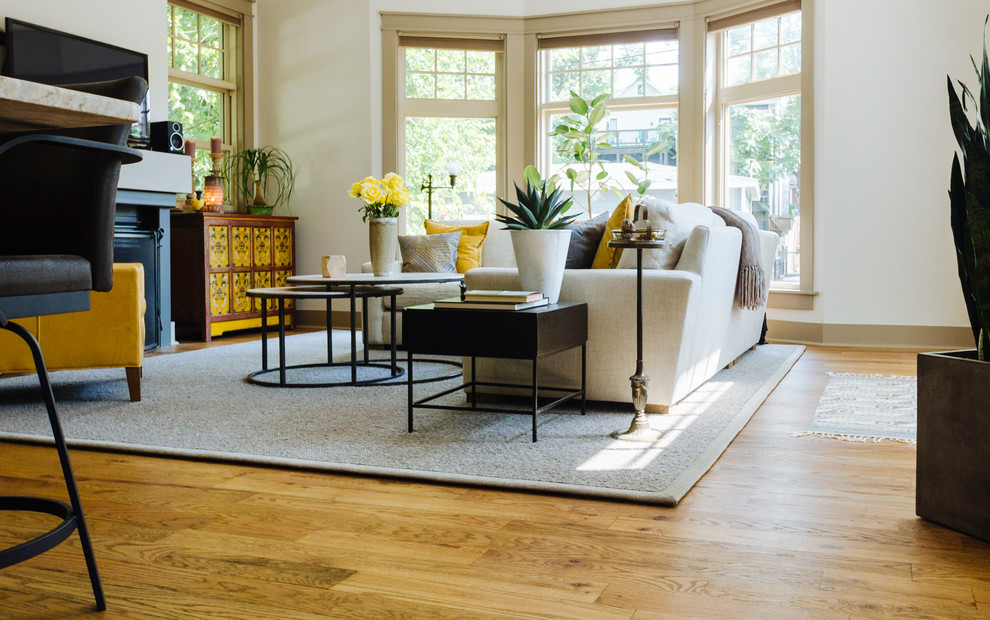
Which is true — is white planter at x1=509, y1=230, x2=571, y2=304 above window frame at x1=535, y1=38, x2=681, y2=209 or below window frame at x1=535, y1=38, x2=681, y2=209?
below

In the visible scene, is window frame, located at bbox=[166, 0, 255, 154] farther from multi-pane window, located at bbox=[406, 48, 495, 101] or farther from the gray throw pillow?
the gray throw pillow

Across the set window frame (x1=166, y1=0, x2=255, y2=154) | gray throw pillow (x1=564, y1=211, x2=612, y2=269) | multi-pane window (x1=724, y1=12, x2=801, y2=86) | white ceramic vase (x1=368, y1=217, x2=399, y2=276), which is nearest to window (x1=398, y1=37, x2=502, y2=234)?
window frame (x1=166, y1=0, x2=255, y2=154)

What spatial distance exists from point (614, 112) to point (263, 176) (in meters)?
2.83

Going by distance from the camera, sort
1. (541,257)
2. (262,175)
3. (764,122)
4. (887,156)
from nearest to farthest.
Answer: (541,257) < (887,156) < (764,122) < (262,175)

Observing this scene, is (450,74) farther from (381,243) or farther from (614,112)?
(381,243)

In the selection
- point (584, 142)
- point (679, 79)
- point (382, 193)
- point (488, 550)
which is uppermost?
point (679, 79)

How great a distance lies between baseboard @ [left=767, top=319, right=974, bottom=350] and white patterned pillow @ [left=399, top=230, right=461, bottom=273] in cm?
235

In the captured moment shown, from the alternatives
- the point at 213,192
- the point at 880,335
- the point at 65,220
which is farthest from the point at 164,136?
the point at 880,335

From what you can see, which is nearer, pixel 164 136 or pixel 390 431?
pixel 390 431

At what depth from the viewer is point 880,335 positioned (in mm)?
5480

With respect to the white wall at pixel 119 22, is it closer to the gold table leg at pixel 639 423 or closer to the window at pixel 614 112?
the window at pixel 614 112

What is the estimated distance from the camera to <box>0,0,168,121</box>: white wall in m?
4.86

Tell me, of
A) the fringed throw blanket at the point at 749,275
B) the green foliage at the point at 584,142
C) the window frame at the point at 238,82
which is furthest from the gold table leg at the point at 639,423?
the window frame at the point at 238,82

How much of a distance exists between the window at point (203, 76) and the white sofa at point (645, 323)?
13.7ft
